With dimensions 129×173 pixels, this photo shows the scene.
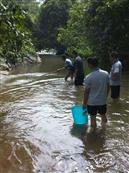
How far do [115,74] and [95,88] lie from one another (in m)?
3.78

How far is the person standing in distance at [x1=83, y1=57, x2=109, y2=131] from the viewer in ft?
30.3

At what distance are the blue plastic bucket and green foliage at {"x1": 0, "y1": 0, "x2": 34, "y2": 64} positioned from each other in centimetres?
266

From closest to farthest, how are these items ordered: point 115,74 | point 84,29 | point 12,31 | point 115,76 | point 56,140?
point 56,140 → point 12,31 → point 115,74 → point 115,76 → point 84,29

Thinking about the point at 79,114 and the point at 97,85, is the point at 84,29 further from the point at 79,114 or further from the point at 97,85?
the point at 97,85

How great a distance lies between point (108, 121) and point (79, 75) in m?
7.14

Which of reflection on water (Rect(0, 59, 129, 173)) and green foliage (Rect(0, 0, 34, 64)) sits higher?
green foliage (Rect(0, 0, 34, 64))

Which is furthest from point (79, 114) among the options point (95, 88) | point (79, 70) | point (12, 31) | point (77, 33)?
point (77, 33)

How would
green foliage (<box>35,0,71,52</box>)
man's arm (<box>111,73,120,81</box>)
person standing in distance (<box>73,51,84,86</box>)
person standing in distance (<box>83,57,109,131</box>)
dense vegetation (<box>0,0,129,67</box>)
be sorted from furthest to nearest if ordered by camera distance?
green foliage (<box>35,0,71,52</box>)
person standing in distance (<box>73,51,84,86</box>)
man's arm (<box>111,73,120,81</box>)
dense vegetation (<box>0,0,129,67</box>)
person standing in distance (<box>83,57,109,131</box>)

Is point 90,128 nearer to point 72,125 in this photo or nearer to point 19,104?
point 72,125

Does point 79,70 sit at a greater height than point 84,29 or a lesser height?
lesser

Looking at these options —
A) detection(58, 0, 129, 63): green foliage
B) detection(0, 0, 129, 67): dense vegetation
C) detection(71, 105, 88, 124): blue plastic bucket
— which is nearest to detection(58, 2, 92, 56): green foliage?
detection(0, 0, 129, 67): dense vegetation

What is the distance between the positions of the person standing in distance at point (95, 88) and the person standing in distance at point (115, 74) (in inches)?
134

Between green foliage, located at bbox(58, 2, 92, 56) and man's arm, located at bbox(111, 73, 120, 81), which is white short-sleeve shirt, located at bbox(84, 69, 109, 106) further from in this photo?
green foliage, located at bbox(58, 2, 92, 56)

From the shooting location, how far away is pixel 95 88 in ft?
30.6
